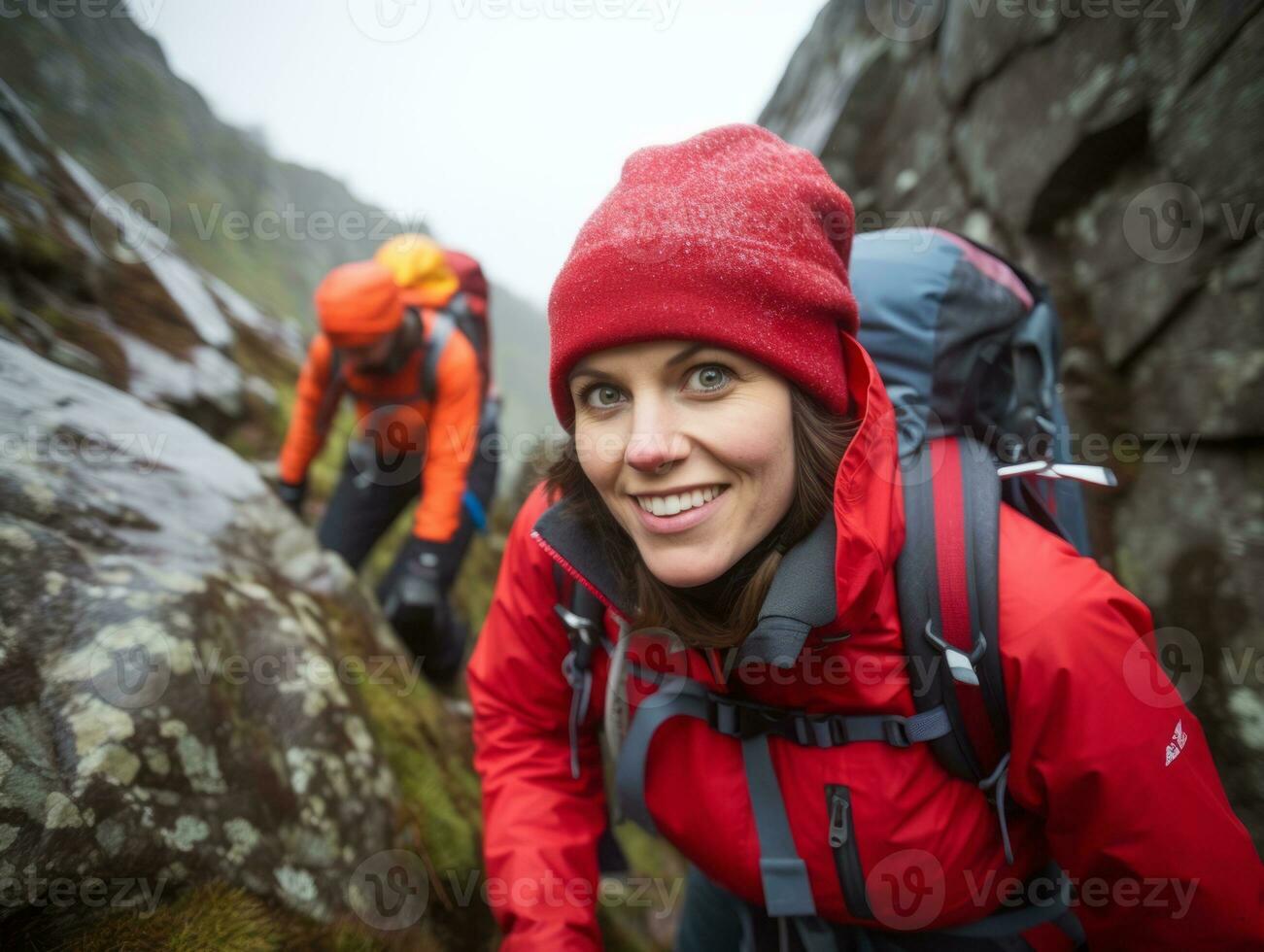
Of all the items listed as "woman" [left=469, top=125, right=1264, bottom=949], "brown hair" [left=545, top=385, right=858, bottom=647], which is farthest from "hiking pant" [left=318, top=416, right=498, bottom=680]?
"brown hair" [left=545, top=385, right=858, bottom=647]

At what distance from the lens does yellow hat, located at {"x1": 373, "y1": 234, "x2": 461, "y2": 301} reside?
560 centimetres

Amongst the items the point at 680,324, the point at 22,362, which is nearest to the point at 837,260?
the point at 680,324

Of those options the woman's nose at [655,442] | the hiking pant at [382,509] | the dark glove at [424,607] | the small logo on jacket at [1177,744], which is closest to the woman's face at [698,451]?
the woman's nose at [655,442]

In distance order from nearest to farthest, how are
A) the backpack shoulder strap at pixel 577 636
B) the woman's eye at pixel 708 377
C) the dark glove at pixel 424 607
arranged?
1. the woman's eye at pixel 708 377
2. the backpack shoulder strap at pixel 577 636
3. the dark glove at pixel 424 607

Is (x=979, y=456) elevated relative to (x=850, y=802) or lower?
elevated

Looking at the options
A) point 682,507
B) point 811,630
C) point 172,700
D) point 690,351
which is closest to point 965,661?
point 811,630

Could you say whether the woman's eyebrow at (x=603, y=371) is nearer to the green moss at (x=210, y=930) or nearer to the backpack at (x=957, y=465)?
the backpack at (x=957, y=465)

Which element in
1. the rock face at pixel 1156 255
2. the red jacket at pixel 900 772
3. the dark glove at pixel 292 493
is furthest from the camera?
the dark glove at pixel 292 493

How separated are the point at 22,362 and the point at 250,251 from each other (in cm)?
2537

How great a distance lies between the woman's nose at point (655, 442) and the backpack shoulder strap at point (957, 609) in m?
0.81

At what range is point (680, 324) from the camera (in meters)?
1.73

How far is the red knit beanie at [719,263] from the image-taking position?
1761 mm

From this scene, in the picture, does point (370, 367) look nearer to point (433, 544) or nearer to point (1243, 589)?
point (433, 544)

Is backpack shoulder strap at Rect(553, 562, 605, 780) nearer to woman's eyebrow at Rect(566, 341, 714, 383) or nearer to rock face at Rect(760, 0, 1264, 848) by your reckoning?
woman's eyebrow at Rect(566, 341, 714, 383)
